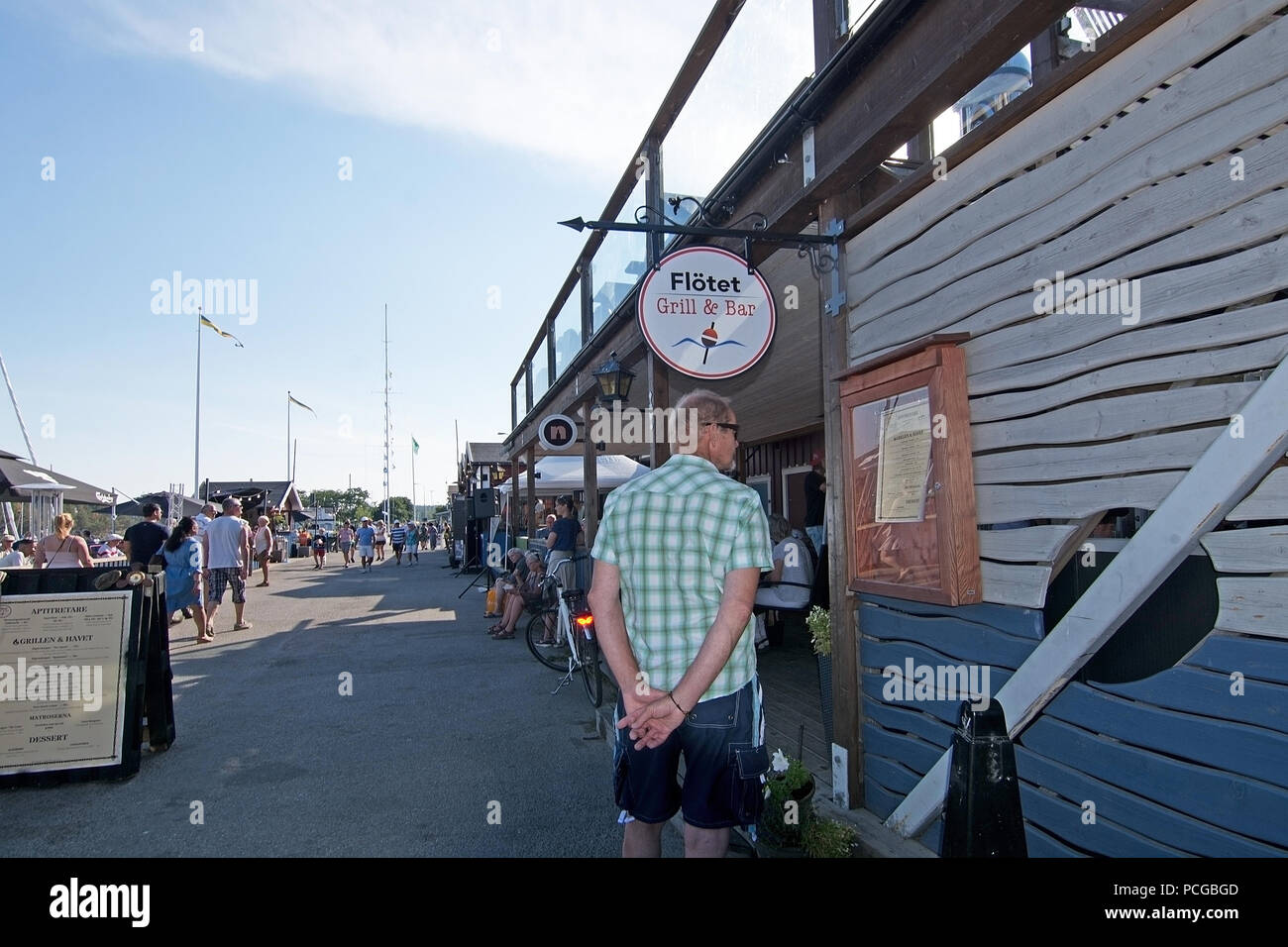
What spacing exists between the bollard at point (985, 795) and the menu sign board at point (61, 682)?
16.4ft

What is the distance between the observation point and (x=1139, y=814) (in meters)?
2.41

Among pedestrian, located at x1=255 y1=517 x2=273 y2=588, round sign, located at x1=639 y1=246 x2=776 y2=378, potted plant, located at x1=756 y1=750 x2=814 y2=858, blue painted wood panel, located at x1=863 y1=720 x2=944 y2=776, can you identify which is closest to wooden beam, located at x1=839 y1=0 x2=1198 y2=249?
round sign, located at x1=639 y1=246 x2=776 y2=378

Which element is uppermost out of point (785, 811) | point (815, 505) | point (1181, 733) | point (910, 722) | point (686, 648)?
point (815, 505)

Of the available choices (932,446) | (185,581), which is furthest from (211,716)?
(932,446)

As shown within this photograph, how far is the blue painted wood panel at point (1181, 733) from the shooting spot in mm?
2057

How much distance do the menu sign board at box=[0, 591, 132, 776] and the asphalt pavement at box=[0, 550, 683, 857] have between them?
0.70ft

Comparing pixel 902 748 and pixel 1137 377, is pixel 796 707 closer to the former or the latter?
pixel 902 748

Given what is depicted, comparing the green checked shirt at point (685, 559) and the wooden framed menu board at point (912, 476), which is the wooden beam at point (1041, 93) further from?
the green checked shirt at point (685, 559)

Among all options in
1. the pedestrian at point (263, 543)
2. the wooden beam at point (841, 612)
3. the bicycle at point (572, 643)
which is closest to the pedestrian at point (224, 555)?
the bicycle at point (572, 643)

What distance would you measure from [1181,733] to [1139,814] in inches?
12.5

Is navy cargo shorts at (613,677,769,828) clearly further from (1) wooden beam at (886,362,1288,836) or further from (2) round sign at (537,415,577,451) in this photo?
(2) round sign at (537,415,577,451)

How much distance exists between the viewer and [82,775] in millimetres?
4715

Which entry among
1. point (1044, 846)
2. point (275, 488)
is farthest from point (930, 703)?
point (275, 488)

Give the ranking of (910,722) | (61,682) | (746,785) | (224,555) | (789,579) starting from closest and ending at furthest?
(746,785) → (910,722) → (61,682) → (789,579) → (224,555)
